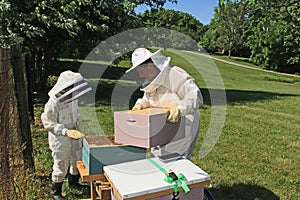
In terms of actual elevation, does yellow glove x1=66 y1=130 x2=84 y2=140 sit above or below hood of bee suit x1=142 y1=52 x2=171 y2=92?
below

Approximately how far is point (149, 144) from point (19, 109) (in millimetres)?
2229

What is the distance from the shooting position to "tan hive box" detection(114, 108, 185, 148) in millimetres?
2684

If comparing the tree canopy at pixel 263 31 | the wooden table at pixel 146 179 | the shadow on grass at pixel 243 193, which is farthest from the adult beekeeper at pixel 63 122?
the shadow on grass at pixel 243 193

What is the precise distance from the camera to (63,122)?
12.0ft

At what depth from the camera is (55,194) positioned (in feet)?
12.5

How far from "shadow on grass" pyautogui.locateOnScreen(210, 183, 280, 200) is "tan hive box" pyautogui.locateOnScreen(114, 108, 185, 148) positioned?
181cm

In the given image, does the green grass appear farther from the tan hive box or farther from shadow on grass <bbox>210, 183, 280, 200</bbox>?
the tan hive box

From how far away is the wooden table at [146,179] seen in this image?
2340 mm

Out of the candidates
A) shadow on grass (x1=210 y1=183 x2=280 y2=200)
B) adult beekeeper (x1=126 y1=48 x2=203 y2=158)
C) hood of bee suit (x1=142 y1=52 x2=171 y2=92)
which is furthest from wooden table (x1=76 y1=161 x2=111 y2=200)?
shadow on grass (x1=210 y1=183 x2=280 y2=200)

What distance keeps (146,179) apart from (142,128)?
44 cm

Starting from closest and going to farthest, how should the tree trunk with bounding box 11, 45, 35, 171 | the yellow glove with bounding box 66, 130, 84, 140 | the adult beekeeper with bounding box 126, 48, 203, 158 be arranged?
the adult beekeeper with bounding box 126, 48, 203, 158 → the yellow glove with bounding box 66, 130, 84, 140 → the tree trunk with bounding box 11, 45, 35, 171

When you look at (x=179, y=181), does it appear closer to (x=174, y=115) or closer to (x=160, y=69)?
(x=174, y=115)

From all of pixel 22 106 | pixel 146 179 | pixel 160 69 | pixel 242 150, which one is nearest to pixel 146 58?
pixel 160 69

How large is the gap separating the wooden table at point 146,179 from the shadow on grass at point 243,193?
5.58 ft
